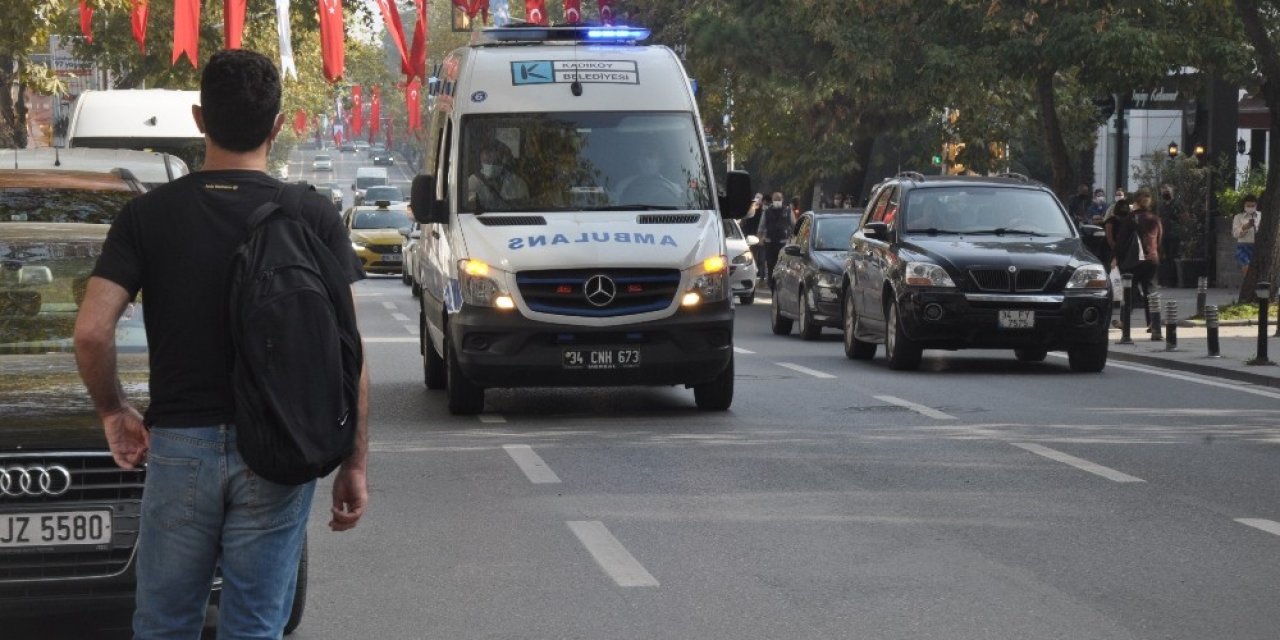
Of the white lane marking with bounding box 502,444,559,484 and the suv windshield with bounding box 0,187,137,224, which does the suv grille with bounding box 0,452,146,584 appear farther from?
the white lane marking with bounding box 502,444,559,484

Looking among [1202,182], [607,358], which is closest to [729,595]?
[607,358]

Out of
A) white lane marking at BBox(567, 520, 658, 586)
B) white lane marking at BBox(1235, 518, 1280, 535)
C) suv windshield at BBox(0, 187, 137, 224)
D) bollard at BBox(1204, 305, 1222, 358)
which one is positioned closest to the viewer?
white lane marking at BBox(567, 520, 658, 586)

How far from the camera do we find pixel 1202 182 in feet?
129

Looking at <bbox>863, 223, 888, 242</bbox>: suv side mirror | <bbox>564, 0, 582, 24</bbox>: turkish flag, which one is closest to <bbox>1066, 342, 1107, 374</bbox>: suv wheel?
<bbox>863, 223, 888, 242</bbox>: suv side mirror

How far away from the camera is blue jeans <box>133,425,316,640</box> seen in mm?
4523

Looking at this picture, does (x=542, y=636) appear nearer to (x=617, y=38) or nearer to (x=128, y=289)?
(x=128, y=289)

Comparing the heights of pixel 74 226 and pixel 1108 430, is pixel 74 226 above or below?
above

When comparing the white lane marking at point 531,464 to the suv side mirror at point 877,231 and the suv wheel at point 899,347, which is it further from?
the suv side mirror at point 877,231

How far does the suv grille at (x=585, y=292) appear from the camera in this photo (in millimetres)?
14953

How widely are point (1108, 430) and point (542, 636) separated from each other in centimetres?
786

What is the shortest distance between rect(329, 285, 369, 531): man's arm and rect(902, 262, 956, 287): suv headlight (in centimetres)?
1520

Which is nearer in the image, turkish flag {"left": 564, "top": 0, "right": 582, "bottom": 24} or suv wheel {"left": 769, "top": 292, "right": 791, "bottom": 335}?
suv wheel {"left": 769, "top": 292, "right": 791, "bottom": 335}

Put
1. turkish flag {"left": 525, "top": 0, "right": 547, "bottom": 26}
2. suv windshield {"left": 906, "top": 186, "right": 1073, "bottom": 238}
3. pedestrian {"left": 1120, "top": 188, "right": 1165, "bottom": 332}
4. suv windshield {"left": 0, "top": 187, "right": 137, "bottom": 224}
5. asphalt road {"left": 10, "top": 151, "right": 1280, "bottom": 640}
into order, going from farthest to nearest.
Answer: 1. turkish flag {"left": 525, "top": 0, "right": 547, "bottom": 26}
2. pedestrian {"left": 1120, "top": 188, "right": 1165, "bottom": 332}
3. suv windshield {"left": 906, "top": 186, "right": 1073, "bottom": 238}
4. suv windshield {"left": 0, "top": 187, "right": 137, "bottom": 224}
5. asphalt road {"left": 10, "top": 151, "right": 1280, "bottom": 640}

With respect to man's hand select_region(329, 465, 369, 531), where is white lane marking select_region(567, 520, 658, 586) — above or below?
below
